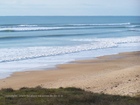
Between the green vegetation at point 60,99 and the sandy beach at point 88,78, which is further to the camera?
the sandy beach at point 88,78

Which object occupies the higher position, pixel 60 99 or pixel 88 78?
pixel 60 99

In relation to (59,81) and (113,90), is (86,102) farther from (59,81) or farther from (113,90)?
(59,81)

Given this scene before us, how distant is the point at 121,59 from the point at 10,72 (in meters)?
8.80

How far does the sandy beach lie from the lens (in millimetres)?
13481

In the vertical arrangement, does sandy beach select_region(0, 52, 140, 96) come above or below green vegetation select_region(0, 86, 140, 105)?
below

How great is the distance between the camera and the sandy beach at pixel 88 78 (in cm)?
1348

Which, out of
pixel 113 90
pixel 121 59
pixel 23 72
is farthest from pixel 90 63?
pixel 113 90

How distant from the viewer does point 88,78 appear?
16.1 meters

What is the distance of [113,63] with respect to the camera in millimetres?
21500

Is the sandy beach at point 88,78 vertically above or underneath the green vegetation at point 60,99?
underneath

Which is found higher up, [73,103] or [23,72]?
[73,103]

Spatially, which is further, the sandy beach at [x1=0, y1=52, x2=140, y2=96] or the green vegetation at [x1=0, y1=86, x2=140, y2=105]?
the sandy beach at [x1=0, y1=52, x2=140, y2=96]

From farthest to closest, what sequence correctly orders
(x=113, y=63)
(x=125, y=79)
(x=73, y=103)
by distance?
(x=113, y=63)
(x=125, y=79)
(x=73, y=103)

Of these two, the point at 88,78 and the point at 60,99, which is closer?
the point at 60,99
